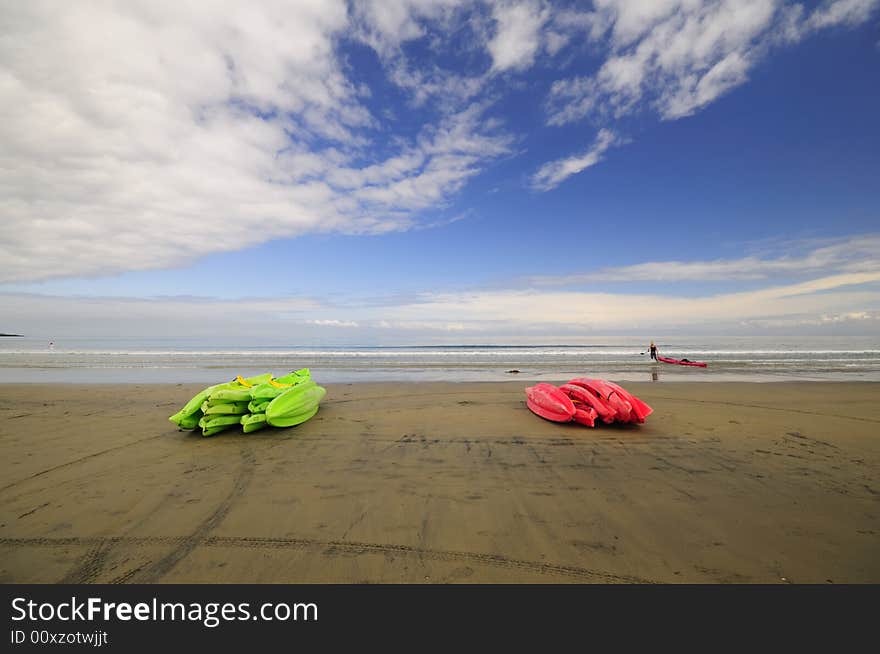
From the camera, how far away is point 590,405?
6.45m

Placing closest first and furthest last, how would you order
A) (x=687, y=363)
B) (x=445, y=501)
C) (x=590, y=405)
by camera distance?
(x=445, y=501) → (x=590, y=405) → (x=687, y=363)

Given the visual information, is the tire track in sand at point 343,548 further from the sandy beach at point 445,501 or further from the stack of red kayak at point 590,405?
the stack of red kayak at point 590,405

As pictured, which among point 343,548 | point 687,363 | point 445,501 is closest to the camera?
point 343,548

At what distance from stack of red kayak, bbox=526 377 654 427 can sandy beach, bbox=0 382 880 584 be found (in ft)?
0.70

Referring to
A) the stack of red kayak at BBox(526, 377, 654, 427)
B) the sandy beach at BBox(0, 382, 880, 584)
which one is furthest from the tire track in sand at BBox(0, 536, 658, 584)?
the stack of red kayak at BBox(526, 377, 654, 427)

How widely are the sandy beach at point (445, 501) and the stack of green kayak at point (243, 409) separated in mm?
266

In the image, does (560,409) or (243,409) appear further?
(560,409)

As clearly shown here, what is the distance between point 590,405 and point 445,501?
149 inches

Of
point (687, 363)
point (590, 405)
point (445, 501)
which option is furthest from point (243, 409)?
point (687, 363)

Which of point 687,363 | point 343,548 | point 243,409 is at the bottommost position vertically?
point 343,548

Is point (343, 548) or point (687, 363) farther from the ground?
point (687, 363)

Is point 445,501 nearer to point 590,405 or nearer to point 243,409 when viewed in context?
point 590,405

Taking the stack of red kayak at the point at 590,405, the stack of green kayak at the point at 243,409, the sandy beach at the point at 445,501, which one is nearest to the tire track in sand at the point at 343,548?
the sandy beach at the point at 445,501
